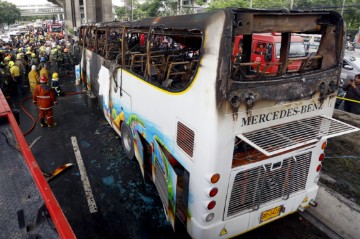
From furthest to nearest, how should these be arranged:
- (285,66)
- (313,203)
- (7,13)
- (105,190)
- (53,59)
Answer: (7,13)
(53,59)
(105,190)
(313,203)
(285,66)

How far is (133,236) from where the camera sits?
14.3 ft

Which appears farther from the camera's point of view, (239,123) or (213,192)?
(213,192)

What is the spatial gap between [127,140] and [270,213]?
3462mm

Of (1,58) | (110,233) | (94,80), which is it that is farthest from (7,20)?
(110,233)

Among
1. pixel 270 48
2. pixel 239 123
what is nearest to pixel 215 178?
pixel 239 123

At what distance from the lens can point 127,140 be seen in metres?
6.33

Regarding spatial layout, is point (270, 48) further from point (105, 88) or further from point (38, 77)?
point (38, 77)

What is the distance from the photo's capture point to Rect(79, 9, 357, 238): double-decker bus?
10.1ft

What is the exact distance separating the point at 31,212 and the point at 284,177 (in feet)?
10.7

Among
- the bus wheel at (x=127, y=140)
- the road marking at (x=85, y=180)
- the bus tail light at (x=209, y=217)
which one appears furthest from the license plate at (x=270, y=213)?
the bus wheel at (x=127, y=140)

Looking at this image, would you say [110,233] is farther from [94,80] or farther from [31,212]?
[94,80]

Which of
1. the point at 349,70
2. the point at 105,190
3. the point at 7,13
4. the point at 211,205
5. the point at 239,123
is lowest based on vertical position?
the point at 105,190

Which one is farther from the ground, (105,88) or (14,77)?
(105,88)

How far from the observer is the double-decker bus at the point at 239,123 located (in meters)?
3.08
